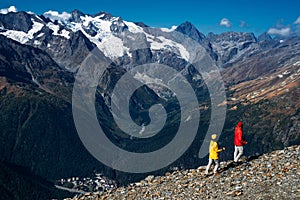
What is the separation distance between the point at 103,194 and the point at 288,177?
1638cm

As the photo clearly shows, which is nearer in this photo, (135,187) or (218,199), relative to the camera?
(218,199)

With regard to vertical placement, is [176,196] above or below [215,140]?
Result: below

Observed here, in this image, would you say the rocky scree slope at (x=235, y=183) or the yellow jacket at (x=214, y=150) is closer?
the rocky scree slope at (x=235, y=183)

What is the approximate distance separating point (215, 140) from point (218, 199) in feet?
20.6

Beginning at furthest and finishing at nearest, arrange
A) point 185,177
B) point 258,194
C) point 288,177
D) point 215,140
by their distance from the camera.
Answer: point 185,177 < point 215,140 < point 288,177 < point 258,194

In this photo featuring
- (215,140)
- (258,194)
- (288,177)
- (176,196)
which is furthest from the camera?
(215,140)

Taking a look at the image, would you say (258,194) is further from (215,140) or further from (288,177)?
(215,140)

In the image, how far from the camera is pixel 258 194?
27484 mm

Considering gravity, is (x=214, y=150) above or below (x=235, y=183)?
above

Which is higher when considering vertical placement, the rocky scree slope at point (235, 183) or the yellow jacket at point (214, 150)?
the yellow jacket at point (214, 150)

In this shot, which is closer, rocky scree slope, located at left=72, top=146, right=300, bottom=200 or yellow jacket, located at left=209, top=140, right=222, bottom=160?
rocky scree slope, located at left=72, top=146, right=300, bottom=200

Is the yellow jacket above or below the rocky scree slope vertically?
above

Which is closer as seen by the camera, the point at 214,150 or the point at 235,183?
the point at 235,183

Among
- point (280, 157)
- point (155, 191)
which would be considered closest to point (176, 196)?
point (155, 191)
